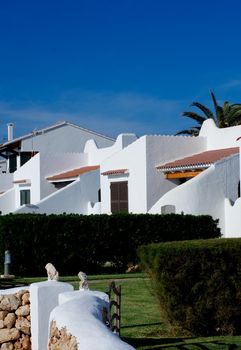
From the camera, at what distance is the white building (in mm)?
27703

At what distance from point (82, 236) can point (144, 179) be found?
8.16m

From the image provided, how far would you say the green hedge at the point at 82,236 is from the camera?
76.0ft

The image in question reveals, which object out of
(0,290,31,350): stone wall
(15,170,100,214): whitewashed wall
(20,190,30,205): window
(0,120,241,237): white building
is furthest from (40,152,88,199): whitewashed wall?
(0,290,31,350): stone wall

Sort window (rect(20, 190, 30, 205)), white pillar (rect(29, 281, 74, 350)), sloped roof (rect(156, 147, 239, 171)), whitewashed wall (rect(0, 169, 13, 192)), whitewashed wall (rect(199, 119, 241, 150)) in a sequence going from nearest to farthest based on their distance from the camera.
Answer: white pillar (rect(29, 281, 74, 350))
sloped roof (rect(156, 147, 239, 171))
whitewashed wall (rect(199, 119, 241, 150))
window (rect(20, 190, 30, 205))
whitewashed wall (rect(0, 169, 13, 192))

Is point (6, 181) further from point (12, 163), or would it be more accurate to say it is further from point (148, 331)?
point (148, 331)

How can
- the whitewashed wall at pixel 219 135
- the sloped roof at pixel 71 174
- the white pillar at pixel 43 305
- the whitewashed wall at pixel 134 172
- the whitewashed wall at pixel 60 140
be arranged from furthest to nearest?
the whitewashed wall at pixel 60 140 < the sloped roof at pixel 71 174 < the whitewashed wall at pixel 219 135 < the whitewashed wall at pixel 134 172 < the white pillar at pixel 43 305

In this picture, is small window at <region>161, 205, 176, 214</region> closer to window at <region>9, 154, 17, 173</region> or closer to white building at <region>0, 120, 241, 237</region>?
white building at <region>0, 120, 241, 237</region>

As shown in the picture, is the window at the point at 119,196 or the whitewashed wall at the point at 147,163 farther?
the window at the point at 119,196

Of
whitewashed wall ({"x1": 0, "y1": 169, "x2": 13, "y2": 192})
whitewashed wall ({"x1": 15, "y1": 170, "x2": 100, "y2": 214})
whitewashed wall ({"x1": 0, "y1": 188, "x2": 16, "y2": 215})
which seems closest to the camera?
whitewashed wall ({"x1": 15, "y1": 170, "x2": 100, "y2": 214})

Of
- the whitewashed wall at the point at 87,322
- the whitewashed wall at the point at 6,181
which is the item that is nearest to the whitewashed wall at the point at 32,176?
the whitewashed wall at the point at 6,181

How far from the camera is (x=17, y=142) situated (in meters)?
48.8

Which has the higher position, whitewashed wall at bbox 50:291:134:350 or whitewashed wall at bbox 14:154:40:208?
whitewashed wall at bbox 14:154:40:208

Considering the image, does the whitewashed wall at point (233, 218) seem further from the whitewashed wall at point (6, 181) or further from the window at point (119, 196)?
the whitewashed wall at point (6, 181)

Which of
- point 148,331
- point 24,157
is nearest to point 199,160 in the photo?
point 148,331
